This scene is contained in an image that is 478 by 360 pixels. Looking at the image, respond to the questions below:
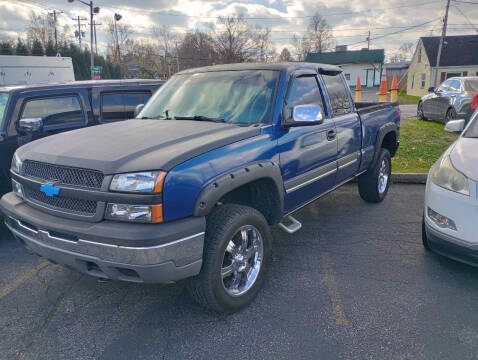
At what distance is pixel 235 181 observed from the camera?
2.74 m

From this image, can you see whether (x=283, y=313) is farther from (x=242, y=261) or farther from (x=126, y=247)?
(x=126, y=247)

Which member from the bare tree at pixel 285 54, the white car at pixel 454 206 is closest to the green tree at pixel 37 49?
the white car at pixel 454 206

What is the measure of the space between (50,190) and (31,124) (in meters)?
2.49

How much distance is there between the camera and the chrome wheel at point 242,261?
297 cm

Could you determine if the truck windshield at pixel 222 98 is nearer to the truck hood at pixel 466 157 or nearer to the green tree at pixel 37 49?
the truck hood at pixel 466 157

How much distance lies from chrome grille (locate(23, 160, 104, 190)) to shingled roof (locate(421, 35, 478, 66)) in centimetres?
4174

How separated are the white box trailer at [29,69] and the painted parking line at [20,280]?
1207cm

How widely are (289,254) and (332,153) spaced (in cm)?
119

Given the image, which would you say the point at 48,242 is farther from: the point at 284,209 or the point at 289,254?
the point at 289,254

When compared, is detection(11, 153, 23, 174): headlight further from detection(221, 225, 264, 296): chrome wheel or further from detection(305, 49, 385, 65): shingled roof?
detection(305, 49, 385, 65): shingled roof

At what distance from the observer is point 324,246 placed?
4.19 meters

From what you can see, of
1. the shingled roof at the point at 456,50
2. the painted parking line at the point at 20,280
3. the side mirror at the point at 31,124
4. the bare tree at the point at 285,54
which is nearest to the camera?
the painted parking line at the point at 20,280

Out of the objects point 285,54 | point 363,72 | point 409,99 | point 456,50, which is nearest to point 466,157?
point 409,99

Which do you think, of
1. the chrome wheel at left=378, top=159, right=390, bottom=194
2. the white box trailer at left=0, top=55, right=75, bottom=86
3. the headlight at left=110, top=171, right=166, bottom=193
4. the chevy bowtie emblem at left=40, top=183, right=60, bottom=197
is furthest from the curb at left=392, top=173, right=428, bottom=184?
the white box trailer at left=0, top=55, right=75, bottom=86
